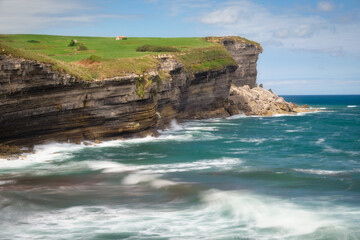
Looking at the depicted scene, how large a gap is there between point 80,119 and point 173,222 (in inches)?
733

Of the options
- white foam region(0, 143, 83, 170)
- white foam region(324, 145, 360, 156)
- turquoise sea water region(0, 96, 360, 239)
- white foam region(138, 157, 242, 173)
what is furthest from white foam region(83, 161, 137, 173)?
white foam region(324, 145, 360, 156)

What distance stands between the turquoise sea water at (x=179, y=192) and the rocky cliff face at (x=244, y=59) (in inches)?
2158

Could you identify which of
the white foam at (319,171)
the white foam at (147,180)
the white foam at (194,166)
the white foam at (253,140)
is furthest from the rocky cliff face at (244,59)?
the white foam at (147,180)

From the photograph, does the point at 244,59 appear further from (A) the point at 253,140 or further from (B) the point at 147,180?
(B) the point at 147,180

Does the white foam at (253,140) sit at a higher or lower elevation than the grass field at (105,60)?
lower

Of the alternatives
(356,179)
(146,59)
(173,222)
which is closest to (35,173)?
(173,222)

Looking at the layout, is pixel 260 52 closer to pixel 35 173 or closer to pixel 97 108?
pixel 97 108

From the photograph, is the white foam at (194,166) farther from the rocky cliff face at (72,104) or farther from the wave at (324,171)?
the rocky cliff face at (72,104)

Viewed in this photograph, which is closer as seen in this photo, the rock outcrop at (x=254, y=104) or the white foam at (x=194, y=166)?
the white foam at (x=194, y=166)

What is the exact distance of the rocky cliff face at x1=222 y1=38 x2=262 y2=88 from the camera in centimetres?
8681

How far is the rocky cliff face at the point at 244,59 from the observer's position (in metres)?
86.8

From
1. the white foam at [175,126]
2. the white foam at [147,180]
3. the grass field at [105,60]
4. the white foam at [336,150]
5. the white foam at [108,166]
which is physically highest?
the grass field at [105,60]

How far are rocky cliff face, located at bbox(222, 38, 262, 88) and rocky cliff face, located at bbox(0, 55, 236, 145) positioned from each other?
42055 mm

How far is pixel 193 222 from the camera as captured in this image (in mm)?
16125
